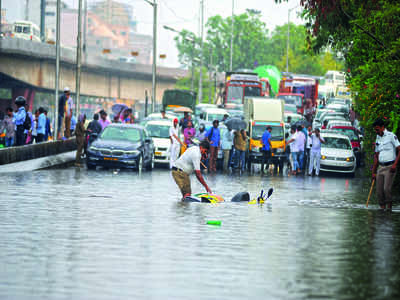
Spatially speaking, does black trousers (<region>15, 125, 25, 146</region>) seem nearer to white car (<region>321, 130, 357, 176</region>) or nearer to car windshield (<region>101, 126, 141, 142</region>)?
car windshield (<region>101, 126, 141, 142</region>)

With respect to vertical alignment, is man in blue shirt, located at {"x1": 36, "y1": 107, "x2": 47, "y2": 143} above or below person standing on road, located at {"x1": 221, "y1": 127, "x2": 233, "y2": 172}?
above

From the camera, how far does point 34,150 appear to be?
30.2 m

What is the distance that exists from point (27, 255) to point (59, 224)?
3333mm

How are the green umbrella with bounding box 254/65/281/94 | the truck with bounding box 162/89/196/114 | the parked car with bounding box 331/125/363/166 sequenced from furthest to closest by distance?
the green umbrella with bounding box 254/65/281/94, the truck with bounding box 162/89/196/114, the parked car with bounding box 331/125/363/166

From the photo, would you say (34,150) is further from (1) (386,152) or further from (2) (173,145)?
(1) (386,152)

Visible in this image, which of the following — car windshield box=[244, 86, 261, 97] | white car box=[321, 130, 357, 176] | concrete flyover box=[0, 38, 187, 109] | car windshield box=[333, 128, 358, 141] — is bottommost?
white car box=[321, 130, 357, 176]

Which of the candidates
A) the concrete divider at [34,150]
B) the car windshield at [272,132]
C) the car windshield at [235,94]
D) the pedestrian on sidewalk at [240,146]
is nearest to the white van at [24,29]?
the car windshield at [235,94]

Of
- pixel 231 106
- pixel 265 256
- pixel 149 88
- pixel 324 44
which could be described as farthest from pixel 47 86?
pixel 265 256

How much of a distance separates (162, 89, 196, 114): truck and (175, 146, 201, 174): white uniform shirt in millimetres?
50869

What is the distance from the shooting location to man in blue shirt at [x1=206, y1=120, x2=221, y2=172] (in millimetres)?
34562

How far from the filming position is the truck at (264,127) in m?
37.2

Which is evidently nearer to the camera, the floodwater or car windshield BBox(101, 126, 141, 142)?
the floodwater

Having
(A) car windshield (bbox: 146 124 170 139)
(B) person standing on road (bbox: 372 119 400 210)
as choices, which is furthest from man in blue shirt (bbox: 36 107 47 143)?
(B) person standing on road (bbox: 372 119 400 210)

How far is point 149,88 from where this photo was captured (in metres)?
92.8
